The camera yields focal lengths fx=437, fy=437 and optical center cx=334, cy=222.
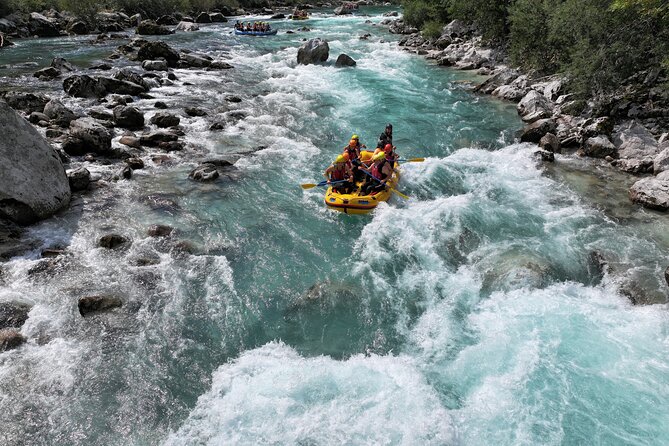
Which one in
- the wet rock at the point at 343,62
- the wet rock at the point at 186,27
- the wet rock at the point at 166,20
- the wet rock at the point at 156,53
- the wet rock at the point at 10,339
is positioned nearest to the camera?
the wet rock at the point at 10,339

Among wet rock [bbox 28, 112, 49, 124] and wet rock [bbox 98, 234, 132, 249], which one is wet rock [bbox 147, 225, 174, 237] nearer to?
wet rock [bbox 98, 234, 132, 249]

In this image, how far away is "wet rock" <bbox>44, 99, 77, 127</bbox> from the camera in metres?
15.1

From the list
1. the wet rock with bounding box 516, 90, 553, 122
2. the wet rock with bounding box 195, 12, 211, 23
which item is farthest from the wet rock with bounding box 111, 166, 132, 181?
the wet rock with bounding box 195, 12, 211, 23

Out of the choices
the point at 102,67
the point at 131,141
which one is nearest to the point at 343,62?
the point at 102,67

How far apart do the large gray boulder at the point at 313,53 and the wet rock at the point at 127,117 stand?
47.1ft

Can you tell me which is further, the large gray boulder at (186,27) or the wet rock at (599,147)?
the large gray boulder at (186,27)

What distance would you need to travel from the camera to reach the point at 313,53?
27531 millimetres

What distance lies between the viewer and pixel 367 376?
23.0 ft

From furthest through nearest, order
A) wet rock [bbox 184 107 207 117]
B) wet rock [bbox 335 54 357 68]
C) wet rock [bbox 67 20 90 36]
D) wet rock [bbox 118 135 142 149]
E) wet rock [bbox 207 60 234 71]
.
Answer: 1. wet rock [bbox 67 20 90 36]
2. wet rock [bbox 335 54 357 68]
3. wet rock [bbox 207 60 234 71]
4. wet rock [bbox 184 107 207 117]
5. wet rock [bbox 118 135 142 149]

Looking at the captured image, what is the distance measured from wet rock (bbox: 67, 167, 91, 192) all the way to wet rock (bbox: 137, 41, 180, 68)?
16.7m

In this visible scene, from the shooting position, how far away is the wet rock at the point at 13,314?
741 centimetres

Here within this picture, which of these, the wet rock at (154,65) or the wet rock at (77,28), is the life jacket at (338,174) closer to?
the wet rock at (154,65)

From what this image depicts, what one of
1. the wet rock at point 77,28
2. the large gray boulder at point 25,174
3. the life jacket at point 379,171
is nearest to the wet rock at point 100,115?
the large gray boulder at point 25,174

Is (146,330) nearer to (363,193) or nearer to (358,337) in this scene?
(358,337)
